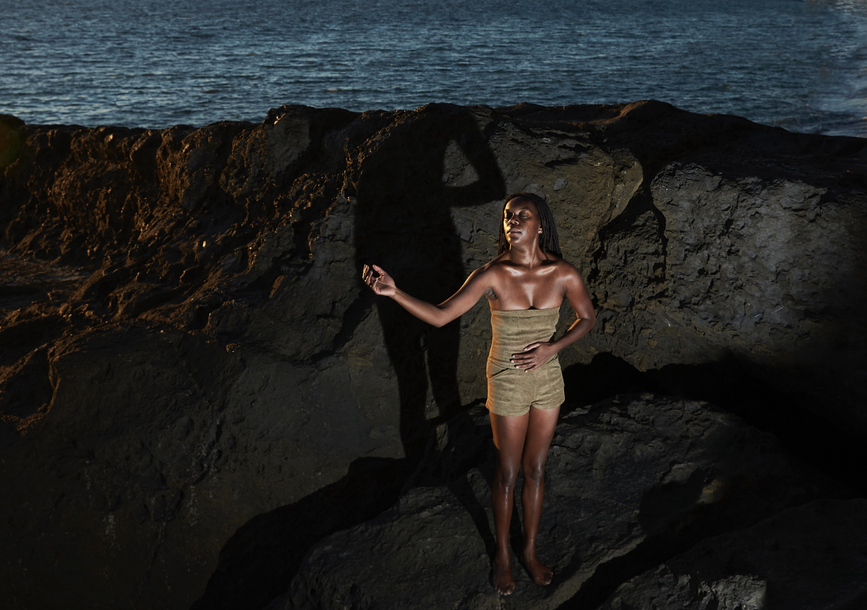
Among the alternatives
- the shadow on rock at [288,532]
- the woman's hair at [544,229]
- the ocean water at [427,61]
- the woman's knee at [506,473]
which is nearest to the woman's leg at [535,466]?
the woman's knee at [506,473]

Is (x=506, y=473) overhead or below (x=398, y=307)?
below

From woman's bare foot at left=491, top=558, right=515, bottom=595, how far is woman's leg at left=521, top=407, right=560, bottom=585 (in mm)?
148

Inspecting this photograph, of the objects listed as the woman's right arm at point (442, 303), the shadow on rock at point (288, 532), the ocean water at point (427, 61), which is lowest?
the shadow on rock at point (288, 532)

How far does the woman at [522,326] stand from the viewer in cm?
330

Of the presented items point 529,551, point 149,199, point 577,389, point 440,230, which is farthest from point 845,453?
point 149,199

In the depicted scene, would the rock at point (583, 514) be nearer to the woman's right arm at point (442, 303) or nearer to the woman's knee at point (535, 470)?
the woman's knee at point (535, 470)

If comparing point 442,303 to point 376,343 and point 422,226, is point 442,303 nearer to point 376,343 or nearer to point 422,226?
point 376,343

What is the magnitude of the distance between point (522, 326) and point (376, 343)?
Result: 194 cm

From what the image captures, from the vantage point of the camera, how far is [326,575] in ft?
12.4

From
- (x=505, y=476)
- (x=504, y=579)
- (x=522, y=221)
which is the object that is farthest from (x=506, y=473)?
(x=522, y=221)

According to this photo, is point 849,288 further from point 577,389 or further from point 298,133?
point 298,133

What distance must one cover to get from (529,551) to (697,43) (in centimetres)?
3994

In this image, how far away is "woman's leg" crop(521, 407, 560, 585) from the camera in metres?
3.42

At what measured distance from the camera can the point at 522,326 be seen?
11.0ft
